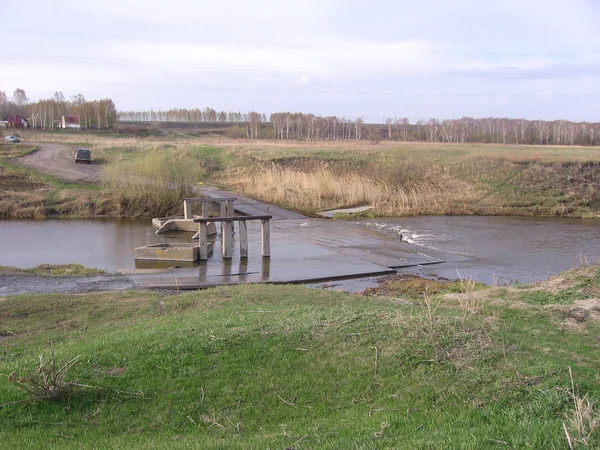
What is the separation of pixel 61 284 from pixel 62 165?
3030 cm

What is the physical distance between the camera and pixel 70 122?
116 metres

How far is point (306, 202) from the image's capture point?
31.9m

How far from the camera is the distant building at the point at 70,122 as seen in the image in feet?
360

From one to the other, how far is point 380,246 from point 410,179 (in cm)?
1374

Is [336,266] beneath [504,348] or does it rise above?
beneath

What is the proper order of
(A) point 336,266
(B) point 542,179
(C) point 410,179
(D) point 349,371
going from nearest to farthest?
A: (D) point 349,371 < (A) point 336,266 < (C) point 410,179 < (B) point 542,179

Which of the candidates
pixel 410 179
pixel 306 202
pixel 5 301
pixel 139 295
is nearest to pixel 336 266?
pixel 139 295

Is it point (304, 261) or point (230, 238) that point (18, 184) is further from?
point (304, 261)

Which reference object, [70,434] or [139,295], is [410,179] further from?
[70,434]

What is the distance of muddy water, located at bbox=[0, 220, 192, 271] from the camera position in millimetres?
18781

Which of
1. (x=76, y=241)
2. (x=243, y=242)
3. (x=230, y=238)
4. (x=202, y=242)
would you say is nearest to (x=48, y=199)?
(x=76, y=241)

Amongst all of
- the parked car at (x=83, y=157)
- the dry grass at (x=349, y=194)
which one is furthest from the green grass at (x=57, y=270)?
the parked car at (x=83, y=157)

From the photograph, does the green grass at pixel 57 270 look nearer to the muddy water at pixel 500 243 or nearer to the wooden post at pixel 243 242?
the wooden post at pixel 243 242

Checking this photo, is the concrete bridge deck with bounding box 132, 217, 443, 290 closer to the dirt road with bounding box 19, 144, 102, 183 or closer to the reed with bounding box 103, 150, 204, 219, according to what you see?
the reed with bounding box 103, 150, 204, 219
